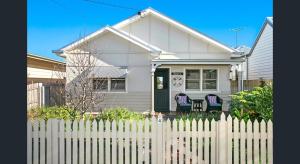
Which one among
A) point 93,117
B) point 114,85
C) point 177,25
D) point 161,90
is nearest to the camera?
point 93,117

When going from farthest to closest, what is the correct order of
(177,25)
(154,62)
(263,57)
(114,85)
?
(263,57)
(177,25)
(114,85)
(154,62)

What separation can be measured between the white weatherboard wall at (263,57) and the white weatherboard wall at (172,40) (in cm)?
460

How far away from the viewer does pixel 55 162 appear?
5.47 meters

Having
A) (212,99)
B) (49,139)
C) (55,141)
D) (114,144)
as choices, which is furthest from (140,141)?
(212,99)

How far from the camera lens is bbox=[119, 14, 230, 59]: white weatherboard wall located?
18.0 meters

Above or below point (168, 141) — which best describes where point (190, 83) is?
above

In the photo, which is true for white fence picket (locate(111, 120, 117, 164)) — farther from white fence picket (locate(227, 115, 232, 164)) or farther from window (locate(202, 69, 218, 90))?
window (locate(202, 69, 218, 90))

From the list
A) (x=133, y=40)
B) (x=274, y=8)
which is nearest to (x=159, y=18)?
(x=133, y=40)

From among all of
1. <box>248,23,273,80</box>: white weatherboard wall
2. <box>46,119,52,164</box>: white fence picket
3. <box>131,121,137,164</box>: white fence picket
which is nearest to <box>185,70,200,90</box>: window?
<box>248,23,273,80</box>: white weatherboard wall

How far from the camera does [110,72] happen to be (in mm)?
16375

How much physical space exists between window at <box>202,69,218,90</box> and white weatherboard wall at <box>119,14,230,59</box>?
2.82ft

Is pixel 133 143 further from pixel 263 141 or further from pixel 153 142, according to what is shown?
pixel 263 141

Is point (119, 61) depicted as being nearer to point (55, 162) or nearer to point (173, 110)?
point (173, 110)

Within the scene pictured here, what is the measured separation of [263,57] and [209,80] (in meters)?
6.89
